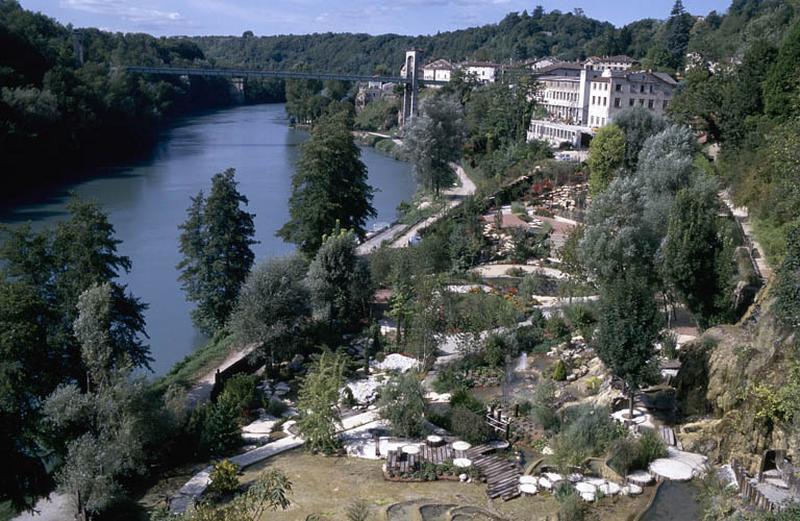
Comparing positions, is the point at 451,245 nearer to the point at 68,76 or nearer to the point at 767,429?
the point at 767,429

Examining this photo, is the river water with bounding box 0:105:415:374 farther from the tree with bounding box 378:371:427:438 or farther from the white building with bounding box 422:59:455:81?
the white building with bounding box 422:59:455:81

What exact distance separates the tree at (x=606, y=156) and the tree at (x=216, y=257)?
13.9 m

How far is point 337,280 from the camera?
1753cm

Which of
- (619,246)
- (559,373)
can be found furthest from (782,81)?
(559,373)

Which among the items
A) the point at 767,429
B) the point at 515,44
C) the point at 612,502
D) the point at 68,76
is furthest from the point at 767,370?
the point at 515,44

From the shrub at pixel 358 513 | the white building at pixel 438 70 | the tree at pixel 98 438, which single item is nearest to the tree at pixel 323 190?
the tree at pixel 98 438

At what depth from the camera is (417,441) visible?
11.7 metres

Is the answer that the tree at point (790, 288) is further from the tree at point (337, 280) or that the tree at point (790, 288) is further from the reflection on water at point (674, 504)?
the tree at point (337, 280)

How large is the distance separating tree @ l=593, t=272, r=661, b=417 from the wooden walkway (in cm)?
225

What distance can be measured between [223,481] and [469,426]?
3.74 metres

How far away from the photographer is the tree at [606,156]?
2705 centimetres

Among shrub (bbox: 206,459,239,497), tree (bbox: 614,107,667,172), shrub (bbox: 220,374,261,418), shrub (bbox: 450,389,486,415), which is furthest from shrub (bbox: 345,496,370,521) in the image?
tree (bbox: 614,107,667,172)

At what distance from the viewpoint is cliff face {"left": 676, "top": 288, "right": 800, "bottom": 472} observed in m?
10.0

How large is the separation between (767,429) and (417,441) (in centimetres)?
492
